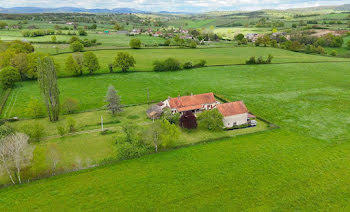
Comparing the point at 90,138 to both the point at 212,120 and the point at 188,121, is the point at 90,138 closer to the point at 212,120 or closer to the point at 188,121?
the point at 188,121

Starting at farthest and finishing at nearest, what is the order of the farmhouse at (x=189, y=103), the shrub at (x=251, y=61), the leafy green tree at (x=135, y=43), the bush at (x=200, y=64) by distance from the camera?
the leafy green tree at (x=135, y=43), the shrub at (x=251, y=61), the bush at (x=200, y=64), the farmhouse at (x=189, y=103)

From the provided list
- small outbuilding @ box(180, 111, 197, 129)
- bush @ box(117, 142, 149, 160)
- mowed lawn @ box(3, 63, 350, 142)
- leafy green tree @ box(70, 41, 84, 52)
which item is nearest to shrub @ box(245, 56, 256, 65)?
mowed lawn @ box(3, 63, 350, 142)

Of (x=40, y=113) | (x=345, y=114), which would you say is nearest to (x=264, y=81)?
(x=345, y=114)

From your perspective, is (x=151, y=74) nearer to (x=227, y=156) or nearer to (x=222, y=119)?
(x=222, y=119)

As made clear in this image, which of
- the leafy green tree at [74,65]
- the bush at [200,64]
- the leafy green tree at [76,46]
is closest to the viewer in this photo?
the leafy green tree at [74,65]

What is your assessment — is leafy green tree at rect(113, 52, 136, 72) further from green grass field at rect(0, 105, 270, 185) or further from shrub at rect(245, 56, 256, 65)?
shrub at rect(245, 56, 256, 65)

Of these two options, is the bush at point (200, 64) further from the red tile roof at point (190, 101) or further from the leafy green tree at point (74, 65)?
the leafy green tree at point (74, 65)

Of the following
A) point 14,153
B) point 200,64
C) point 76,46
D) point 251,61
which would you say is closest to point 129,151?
point 14,153

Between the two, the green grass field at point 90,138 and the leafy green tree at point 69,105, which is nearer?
the green grass field at point 90,138

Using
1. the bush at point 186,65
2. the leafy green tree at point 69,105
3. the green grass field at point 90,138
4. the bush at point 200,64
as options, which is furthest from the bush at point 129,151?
the bush at point 200,64
